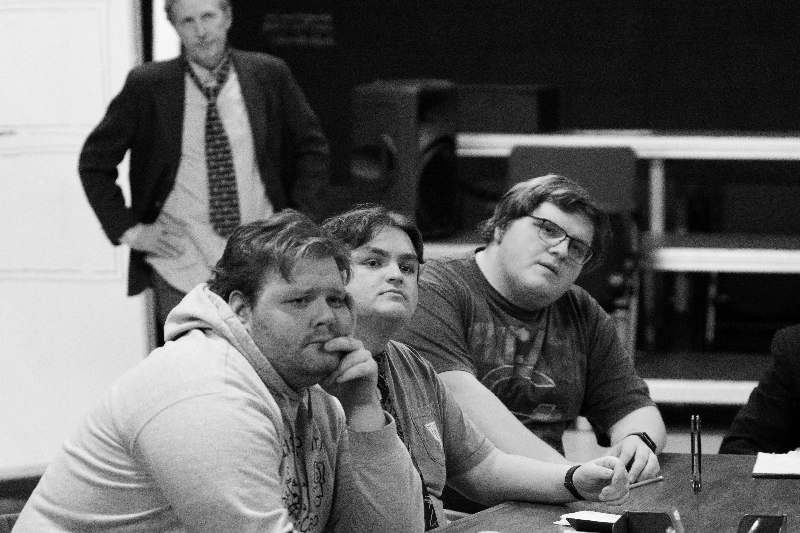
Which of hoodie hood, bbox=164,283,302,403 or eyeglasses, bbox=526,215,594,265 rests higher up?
hoodie hood, bbox=164,283,302,403

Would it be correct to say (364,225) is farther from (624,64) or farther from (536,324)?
(624,64)

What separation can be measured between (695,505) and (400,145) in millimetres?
3101

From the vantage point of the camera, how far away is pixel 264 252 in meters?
1.93

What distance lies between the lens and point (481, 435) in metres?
2.58

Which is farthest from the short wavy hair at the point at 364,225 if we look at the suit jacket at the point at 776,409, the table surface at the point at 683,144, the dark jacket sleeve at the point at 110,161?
the table surface at the point at 683,144

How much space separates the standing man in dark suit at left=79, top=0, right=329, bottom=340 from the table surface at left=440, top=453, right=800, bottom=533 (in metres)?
2.10

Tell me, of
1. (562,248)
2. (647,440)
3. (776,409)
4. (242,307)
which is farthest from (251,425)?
(776,409)

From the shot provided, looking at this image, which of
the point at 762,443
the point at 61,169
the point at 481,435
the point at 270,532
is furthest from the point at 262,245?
the point at 61,169

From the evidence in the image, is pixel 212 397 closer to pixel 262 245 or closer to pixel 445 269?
pixel 262 245

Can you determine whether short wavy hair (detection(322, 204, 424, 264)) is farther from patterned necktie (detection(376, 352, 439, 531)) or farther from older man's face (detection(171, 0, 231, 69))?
older man's face (detection(171, 0, 231, 69))

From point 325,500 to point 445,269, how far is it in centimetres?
110

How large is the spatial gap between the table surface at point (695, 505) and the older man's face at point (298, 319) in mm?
411

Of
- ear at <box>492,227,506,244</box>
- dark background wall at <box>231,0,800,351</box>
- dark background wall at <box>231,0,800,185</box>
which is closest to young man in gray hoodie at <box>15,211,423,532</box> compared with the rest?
ear at <box>492,227,506,244</box>

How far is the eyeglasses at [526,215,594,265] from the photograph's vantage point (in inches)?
120
